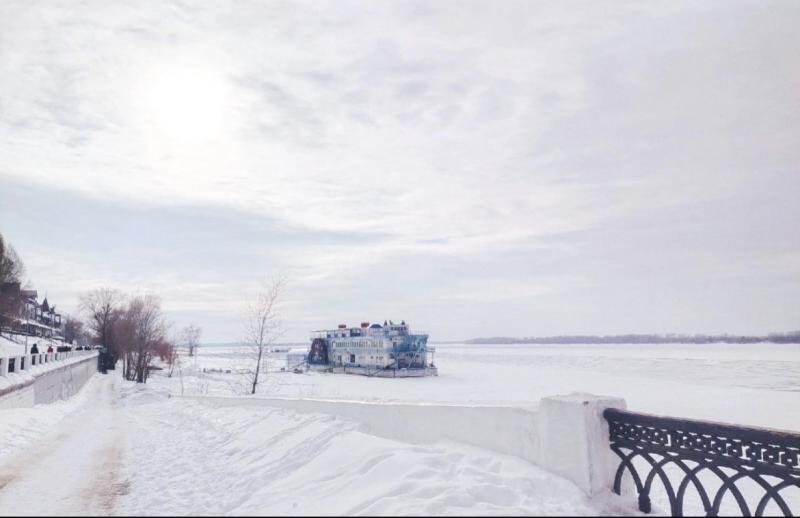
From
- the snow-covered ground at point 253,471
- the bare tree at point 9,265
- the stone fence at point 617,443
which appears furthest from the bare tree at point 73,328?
the stone fence at point 617,443

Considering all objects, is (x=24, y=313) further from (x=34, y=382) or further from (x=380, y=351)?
(x=34, y=382)

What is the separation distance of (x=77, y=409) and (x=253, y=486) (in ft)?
69.6

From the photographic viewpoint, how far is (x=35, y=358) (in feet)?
83.8

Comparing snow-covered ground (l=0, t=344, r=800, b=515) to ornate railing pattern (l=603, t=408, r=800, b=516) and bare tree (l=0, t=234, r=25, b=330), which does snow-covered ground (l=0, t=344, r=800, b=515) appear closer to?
ornate railing pattern (l=603, t=408, r=800, b=516)

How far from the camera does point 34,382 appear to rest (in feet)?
71.4

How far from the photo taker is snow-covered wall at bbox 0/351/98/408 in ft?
59.6

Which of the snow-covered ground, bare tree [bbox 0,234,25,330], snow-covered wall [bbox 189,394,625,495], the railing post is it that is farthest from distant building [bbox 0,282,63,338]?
the railing post

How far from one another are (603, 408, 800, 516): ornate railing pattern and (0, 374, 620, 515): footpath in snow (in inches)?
29.9

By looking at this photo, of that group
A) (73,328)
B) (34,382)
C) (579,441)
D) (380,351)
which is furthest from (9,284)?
(73,328)

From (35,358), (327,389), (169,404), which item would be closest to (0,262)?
(327,389)

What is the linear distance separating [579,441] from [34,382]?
2278 cm

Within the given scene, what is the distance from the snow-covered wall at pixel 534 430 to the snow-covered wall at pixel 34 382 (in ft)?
49.3

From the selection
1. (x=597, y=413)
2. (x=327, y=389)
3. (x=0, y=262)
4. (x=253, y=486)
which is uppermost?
(x=0, y=262)

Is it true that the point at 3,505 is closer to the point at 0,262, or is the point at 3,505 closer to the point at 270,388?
the point at 270,388
